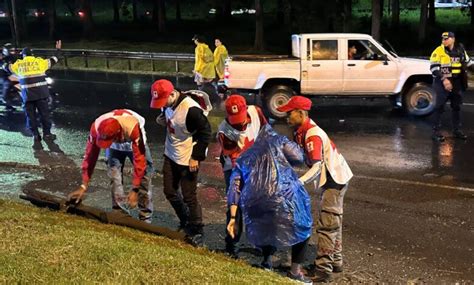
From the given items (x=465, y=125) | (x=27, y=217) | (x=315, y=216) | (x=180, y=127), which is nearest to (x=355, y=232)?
(x=315, y=216)

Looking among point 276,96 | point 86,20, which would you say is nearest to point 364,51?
point 276,96

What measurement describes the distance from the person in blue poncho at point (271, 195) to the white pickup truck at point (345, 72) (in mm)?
8401

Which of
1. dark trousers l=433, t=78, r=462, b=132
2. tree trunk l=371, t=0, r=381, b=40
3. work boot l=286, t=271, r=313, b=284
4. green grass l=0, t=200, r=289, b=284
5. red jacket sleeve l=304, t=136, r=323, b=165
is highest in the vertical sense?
tree trunk l=371, t=0, r=381, b=40

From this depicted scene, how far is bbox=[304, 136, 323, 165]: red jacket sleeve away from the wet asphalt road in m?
1.25

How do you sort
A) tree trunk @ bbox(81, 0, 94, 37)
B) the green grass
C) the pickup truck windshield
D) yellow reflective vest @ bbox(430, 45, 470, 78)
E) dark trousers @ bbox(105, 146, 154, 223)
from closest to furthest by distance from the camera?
the green grass
dark trousers @ bbox(105, 146, 154, 223)
yellow reflective vest @ bbox(430, 45, 470, 78)
the pickup truck windshield
tree trunk @ bbox(81, 0, 94, 37)

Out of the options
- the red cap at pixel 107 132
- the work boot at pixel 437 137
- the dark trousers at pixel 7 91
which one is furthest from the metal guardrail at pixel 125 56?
the red cap at pixel 107 132

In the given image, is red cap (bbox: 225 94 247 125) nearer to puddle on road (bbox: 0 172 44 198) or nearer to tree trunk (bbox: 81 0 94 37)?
puddle on road (bbox: 0 172 44 198)

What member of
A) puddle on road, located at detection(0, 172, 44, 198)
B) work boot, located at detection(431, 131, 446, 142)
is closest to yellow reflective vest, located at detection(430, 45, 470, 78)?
work boot, located at detection(431, 131, 446, 142)

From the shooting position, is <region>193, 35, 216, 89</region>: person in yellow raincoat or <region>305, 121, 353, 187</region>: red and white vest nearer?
<region>305, 121, 353, 187</region>: red and white vest

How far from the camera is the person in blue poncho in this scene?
4961 mm

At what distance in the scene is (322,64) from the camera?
1362cm

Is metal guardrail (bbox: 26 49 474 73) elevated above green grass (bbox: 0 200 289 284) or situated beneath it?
elevated above

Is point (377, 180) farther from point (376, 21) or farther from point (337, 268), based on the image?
point (376, 21)

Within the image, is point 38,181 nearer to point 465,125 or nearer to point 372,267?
point 372,267
